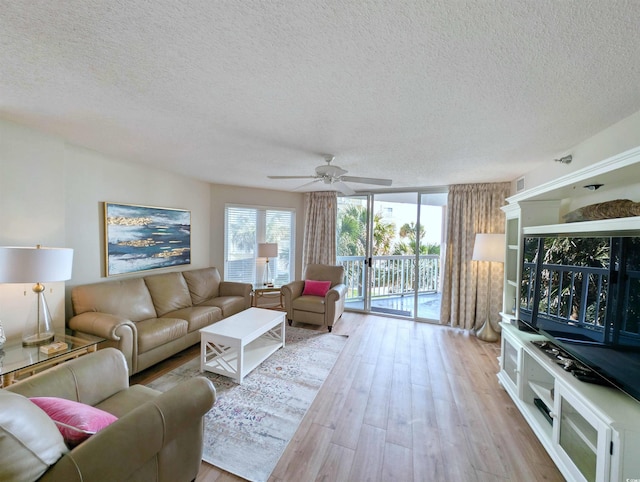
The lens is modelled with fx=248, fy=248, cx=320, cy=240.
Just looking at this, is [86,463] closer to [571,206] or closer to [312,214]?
[571,206]

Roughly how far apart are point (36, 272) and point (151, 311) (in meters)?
1.36

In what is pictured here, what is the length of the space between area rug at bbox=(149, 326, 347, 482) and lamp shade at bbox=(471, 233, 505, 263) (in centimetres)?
228

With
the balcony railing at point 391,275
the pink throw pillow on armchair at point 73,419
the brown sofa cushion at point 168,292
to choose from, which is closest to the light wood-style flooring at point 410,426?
the brown sofa cushion at point 168,292

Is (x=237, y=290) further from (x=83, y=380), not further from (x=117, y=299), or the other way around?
(x=83, y=380)

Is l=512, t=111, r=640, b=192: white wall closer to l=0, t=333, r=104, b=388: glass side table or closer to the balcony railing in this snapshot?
the balcony railing

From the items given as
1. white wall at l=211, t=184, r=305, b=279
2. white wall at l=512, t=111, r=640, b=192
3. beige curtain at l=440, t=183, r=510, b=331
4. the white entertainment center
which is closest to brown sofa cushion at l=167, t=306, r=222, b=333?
white wall at l=211, t=184, r=305, b=279

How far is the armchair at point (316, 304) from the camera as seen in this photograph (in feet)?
12.1

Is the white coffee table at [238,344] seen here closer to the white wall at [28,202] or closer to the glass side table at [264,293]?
the glass side table at [264,293]

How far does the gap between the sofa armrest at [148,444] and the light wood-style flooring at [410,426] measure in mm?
391

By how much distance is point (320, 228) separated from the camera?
486cm

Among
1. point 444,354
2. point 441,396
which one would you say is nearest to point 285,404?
point 441,396

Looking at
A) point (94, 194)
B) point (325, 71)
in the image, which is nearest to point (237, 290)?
point (94, 194)

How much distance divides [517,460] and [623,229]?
155 cm

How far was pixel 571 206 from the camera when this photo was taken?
2.27 m
